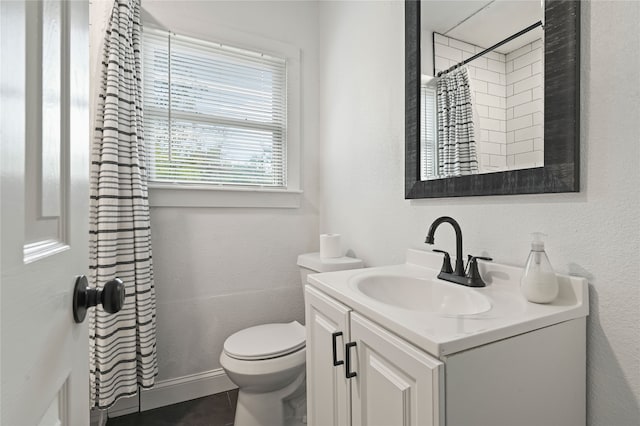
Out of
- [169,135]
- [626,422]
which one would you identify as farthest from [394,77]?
[626,422]

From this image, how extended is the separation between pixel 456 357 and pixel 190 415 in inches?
64.5

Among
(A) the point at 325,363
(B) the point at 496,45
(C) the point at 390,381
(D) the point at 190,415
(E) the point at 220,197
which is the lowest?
(D) the point at 190,415

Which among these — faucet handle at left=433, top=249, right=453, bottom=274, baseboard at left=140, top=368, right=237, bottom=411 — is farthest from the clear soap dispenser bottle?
baseboard at left=140, top=368, right=237, bottom=411

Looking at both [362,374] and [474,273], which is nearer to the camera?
[362,374]

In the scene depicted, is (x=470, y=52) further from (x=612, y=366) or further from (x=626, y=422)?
(x=626, y=422)

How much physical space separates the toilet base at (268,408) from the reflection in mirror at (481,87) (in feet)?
3.94

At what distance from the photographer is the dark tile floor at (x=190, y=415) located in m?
1.60

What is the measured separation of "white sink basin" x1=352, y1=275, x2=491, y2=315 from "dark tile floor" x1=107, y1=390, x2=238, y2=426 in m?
1.16

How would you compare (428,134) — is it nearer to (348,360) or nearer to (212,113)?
(348,360)

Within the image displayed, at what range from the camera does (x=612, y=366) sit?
30.2 inches

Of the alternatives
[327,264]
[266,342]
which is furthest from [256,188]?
[266,342]

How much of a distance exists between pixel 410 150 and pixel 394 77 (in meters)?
0.39

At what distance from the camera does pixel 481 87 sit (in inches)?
43.0

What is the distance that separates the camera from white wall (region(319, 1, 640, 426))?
74 centimetres
